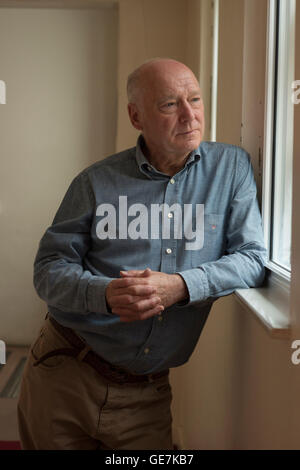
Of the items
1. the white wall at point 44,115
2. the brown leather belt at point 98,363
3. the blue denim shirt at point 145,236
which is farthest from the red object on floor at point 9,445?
the blue denim shirt at point 145,236

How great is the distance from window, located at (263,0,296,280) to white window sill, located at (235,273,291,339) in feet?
0.22

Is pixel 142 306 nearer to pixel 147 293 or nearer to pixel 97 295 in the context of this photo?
pixel 147 293

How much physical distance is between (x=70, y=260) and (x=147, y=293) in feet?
1.01

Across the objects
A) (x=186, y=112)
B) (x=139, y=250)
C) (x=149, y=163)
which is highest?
(x=186, y=112)

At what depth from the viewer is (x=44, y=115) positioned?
9.09 feet

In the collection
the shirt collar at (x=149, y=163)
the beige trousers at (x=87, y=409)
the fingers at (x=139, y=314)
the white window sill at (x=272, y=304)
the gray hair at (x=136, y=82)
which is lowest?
the beige trousers at (x=87, y=409)

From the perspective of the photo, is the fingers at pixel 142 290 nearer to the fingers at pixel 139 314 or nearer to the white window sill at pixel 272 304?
the fingers at pixel 139 314

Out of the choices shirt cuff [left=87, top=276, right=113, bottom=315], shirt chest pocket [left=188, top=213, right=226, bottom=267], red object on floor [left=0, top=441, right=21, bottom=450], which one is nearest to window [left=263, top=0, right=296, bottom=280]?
shirt chest pocket [left=188, top=213, right=226, bottom=267]

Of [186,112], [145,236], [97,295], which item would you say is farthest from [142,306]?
[186,112]

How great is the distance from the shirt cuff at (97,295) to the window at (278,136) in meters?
0.39

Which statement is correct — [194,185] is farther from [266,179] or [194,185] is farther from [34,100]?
[34,100]

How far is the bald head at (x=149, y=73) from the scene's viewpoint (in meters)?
1.34

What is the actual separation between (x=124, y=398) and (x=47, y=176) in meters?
1.58

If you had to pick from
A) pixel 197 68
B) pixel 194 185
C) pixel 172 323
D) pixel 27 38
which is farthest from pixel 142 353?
pixel 27 38
